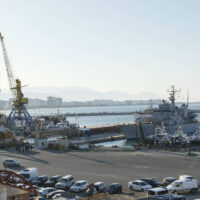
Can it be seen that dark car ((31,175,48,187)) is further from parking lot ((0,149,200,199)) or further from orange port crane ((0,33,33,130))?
orange port crane ((0,33,33,130))

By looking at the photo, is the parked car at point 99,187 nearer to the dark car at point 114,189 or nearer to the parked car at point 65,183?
the dark car at point 114,189

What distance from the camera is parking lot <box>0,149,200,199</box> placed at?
2428cm

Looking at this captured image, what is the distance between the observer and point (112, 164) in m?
Result: 29.4

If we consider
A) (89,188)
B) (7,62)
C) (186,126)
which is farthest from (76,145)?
(7,62)

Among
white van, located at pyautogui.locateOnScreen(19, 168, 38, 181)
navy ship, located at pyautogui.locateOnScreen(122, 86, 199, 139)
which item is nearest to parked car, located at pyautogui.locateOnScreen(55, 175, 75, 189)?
white van, located at pyautogui.locateOnScreen(19, 168, 38, 181)

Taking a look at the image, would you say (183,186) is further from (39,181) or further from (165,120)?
(165,120)

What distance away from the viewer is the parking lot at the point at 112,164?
79.7ft

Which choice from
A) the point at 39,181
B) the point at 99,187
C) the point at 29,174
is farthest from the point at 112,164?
the point at 99,187

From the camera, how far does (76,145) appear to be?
139 ft

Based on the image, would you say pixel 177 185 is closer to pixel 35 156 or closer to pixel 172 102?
pixel 35 156

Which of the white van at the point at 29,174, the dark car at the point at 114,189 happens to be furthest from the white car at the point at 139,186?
the white van at the point at 29,174

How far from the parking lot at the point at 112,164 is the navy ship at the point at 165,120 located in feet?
73.8

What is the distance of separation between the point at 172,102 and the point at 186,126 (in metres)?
5.43

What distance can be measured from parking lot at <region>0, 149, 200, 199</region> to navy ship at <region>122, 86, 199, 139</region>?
2250 cm
